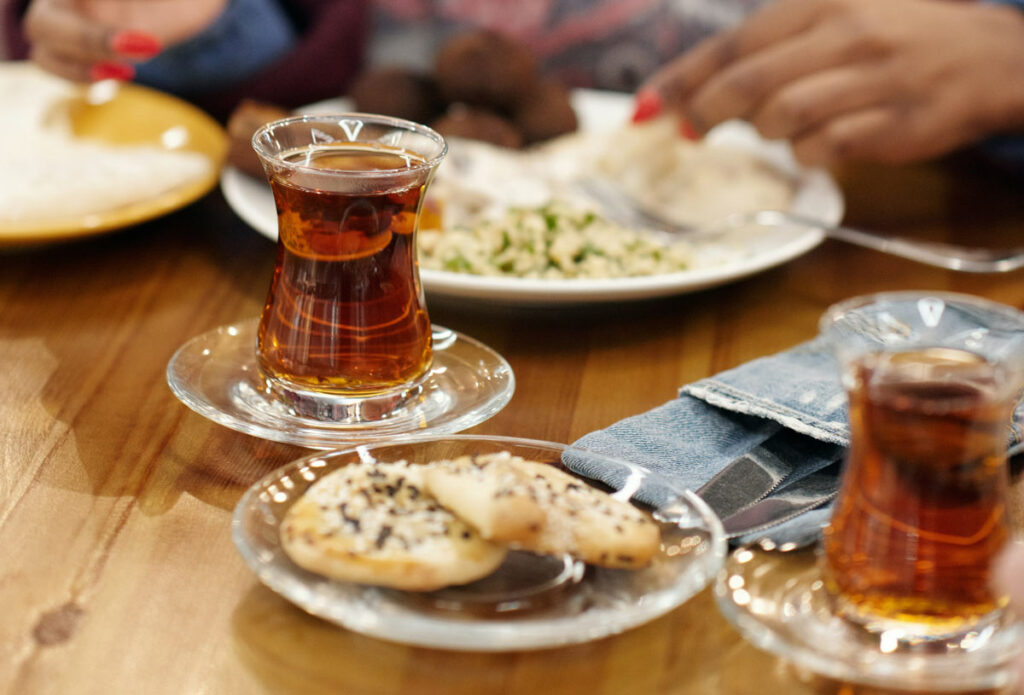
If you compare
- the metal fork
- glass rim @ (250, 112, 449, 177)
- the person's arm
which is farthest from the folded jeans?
the person's arm

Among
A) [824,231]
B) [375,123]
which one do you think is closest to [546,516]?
[375,123]

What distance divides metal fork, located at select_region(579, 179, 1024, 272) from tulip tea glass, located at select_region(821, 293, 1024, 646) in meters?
0.66

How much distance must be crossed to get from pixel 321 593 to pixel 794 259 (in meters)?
0.92

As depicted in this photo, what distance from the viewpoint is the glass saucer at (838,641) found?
59cm

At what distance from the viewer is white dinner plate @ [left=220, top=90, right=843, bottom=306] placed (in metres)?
1.10

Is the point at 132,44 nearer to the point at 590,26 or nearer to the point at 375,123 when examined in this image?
the point at 375,123

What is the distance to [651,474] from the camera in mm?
759

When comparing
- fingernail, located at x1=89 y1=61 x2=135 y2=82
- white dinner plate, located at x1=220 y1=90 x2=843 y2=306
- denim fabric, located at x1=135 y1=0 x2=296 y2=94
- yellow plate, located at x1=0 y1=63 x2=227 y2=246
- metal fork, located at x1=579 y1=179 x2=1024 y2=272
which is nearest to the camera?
white dinner plate, located at x1=220 y1=90 x2=843 y2=306

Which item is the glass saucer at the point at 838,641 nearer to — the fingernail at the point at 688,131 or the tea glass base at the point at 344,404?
the tea glass base at the point at 344,404

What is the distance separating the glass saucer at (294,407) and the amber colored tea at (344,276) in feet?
0.09

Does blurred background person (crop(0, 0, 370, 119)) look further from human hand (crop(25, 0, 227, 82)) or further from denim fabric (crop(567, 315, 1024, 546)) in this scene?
denim fabric (crop(567, 315, 1024, 546))

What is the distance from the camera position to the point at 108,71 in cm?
169

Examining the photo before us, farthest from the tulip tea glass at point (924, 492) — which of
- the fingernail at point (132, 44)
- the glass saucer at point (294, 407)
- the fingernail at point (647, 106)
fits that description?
the fingernail at point (132, 44)

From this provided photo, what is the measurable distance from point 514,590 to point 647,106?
3.72ft
